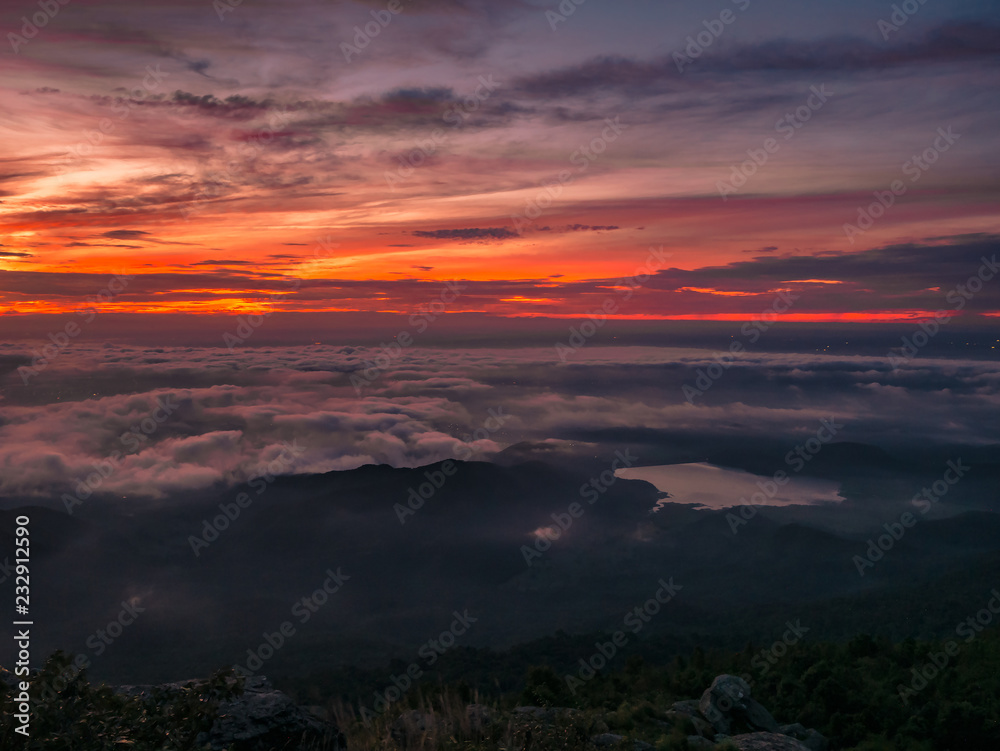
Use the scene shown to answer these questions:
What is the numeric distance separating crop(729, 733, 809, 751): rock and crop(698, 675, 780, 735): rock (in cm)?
194

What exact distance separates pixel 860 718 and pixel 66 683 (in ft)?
52.1

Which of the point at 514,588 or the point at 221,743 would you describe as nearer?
the point at 221,743

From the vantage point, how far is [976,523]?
174 metres

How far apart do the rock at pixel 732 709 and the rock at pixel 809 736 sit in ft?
1.00

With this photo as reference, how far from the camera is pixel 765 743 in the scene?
1099cm

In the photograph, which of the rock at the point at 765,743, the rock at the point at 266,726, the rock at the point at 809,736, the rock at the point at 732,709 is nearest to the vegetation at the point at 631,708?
the rock at the point at 266,726

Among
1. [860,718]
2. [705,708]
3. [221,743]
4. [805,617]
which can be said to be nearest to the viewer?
[221,743]

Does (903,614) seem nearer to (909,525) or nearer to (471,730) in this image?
(471,730)

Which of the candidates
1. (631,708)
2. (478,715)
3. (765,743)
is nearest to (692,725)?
(631,708)

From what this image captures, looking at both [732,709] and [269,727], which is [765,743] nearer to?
[732,709]

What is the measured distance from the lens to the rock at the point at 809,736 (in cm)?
1362

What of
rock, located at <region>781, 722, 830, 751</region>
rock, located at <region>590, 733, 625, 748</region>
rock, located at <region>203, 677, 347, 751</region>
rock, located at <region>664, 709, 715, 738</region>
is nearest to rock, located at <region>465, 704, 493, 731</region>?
rock, located at <region>590, 733, 625, 748</region>

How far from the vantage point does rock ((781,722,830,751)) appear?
13625 mm

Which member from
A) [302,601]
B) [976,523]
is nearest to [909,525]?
[976,523]
